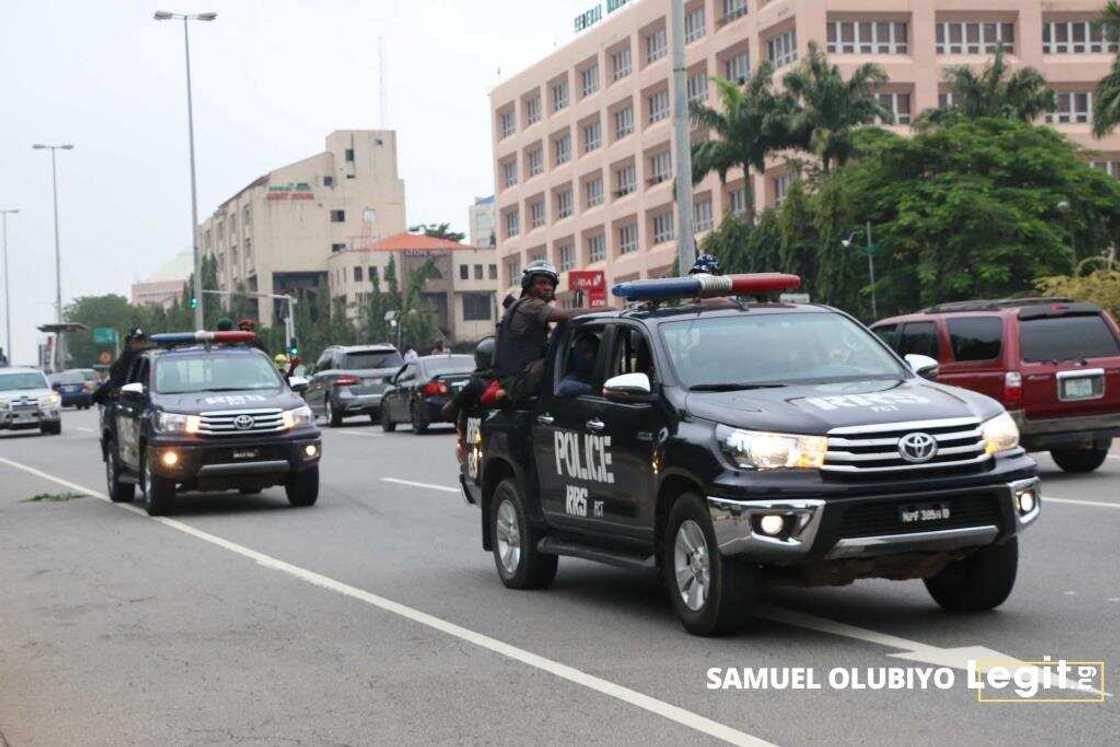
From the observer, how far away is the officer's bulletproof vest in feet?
39.7

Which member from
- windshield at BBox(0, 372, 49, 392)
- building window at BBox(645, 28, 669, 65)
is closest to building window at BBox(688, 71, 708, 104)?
building window at BBox(645, 28, 669, 65)

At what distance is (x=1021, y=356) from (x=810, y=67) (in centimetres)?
4833

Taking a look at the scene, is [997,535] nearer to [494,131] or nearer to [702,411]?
[702,411]

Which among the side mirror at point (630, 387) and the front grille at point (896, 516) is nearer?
the front grille at point (896, 516)

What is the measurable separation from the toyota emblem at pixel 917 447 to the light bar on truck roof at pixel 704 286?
6.32ft

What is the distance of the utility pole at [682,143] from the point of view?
29244mm

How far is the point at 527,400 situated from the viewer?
38.0 feet

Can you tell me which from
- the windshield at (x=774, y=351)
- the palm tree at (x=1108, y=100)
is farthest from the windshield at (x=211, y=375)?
the palm tree at (x=1108, y=100)

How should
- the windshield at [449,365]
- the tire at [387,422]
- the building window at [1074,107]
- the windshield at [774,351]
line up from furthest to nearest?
1. the building window at [1074,107]
2. the tire at [387,422]
3. the windshield at [449,365]
4. the windshield at [774,351]

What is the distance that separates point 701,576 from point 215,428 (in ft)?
34.6

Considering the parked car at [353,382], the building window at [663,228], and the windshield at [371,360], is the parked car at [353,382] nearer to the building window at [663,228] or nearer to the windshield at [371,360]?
the windshield at [371,360]

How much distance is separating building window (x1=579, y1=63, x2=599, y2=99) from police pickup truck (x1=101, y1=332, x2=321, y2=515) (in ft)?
248

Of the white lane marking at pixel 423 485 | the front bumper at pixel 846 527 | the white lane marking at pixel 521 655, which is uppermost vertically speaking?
the front bumper at pixel 846 527

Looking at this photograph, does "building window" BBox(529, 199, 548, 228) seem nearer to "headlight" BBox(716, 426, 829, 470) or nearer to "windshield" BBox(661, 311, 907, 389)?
"windshield" BBox(661, 311, 907, 389)
